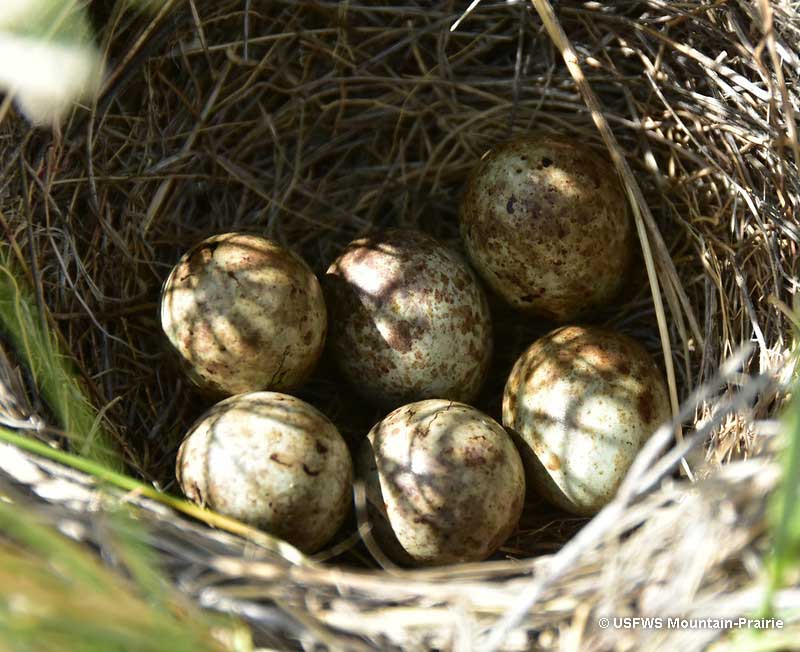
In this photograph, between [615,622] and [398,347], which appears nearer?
[615,622]

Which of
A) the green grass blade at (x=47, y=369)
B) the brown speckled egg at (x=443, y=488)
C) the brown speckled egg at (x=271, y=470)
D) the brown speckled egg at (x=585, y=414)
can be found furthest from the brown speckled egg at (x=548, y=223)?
the green grass blade at (x=47, y=369)

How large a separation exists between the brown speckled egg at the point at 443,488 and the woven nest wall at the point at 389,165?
0.27ft

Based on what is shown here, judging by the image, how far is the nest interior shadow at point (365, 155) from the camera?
65.4 inches

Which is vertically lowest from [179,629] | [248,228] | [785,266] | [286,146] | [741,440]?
[741,440]

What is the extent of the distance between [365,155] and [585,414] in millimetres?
872

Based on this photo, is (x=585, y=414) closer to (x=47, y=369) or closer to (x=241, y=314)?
(x=241, y=314)

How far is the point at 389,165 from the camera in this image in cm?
202

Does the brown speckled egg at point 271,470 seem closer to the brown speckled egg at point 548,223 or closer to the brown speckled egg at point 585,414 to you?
the brown speckled egg at point 585,414

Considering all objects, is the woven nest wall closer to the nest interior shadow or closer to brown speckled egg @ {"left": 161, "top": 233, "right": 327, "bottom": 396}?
the nest interior shadow

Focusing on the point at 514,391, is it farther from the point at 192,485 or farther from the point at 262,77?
the point at 262,77

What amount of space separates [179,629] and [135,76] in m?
1.24

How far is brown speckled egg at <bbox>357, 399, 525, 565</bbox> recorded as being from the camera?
4.83 feet

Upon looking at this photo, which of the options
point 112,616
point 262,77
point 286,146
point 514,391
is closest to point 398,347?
point 514,391

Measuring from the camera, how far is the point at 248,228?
6.37 ft
